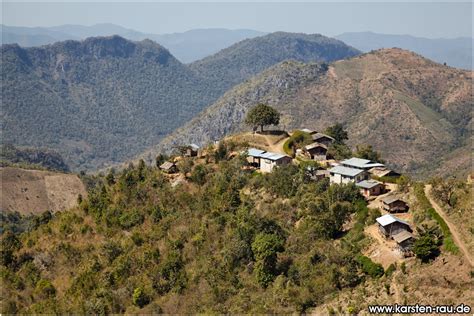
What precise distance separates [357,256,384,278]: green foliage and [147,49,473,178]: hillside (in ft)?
285

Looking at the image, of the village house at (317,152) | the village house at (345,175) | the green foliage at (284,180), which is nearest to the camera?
the village house at (345,175)

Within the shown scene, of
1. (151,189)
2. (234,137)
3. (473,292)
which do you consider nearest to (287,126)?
(234,137)

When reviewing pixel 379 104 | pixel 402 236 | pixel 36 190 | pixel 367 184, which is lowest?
pixel 36 190

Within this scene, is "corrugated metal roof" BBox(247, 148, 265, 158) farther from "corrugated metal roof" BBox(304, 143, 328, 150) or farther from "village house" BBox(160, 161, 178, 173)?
"village house" BBox(160, 161, 178, 173)

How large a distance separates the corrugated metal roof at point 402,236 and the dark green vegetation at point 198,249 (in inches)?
123

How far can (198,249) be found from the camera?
5216 centimetres

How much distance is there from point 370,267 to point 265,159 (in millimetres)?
26035

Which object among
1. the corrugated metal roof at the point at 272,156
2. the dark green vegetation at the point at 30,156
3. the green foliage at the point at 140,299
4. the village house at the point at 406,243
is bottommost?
the dark green vegetation at the point at 30,156

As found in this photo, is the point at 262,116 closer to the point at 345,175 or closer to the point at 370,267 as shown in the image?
the point at 345,175

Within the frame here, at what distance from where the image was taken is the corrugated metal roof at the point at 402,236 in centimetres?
4122

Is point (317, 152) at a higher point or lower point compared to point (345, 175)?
lower

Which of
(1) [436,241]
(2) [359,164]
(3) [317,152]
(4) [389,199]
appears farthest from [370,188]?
(3) [317,152]

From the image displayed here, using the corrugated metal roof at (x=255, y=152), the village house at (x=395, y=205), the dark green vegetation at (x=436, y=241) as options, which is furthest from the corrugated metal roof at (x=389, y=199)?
the corrugated metal roof at (x=255, y=152)

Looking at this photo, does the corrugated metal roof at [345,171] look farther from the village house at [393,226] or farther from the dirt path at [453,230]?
the village house at [393,226]
